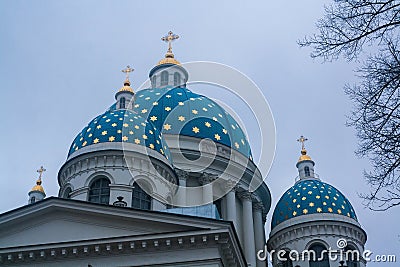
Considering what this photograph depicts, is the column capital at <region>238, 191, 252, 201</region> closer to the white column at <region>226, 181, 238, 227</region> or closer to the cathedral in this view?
the cathedral

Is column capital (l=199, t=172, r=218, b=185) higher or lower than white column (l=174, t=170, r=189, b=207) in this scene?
higher

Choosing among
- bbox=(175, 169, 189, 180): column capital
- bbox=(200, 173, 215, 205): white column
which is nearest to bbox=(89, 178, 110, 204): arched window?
bbox=(175, 169, 189, 180): column capital

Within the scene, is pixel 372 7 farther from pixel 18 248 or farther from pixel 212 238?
pixel 18 248

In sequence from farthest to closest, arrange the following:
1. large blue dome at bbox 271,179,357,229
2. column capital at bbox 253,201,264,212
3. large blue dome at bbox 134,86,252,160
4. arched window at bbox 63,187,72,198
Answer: column capital at bbox 253,201,264,212
large blue dome at bbox 134,86,252,160
large blue dome at bbox 271,179,357,229
arched window at bbox 63,187,72,198

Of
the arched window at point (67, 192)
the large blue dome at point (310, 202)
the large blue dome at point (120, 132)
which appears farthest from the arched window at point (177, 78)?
the arched window at point (67, 192)

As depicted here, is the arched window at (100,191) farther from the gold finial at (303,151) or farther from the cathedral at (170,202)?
the gold finial at (303,151)

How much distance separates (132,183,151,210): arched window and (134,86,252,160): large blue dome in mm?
8557

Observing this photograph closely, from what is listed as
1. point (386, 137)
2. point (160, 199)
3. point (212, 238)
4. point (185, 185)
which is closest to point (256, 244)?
point (185, 185)

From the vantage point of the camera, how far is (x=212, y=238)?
667 inches

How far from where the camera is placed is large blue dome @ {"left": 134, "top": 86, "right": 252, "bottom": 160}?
105ft

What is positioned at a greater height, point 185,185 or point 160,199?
point 185,185

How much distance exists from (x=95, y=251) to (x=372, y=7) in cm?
1132

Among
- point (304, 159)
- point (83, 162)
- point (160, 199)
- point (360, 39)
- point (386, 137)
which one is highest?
point (304, 159)

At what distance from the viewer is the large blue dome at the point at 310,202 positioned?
31.8 m
